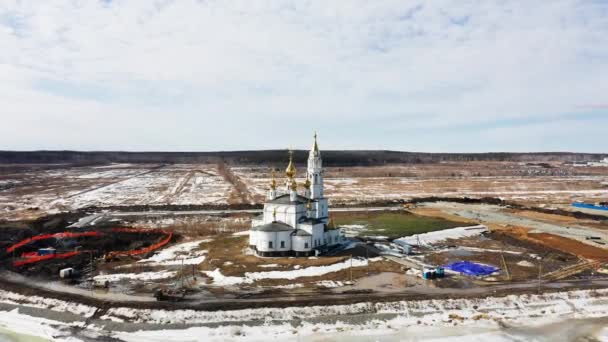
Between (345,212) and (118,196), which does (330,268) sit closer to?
(345,212)

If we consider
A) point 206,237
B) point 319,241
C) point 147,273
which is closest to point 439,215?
point 319,241

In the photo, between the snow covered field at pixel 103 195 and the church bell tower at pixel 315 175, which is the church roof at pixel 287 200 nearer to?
the church bell tower at pixel 315 175

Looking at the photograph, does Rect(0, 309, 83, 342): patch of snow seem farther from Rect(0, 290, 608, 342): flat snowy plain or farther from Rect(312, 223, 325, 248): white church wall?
Rect(312, 223, 325, 248): white church wall

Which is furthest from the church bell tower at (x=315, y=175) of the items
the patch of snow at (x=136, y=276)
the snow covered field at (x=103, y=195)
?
the snow covered field at (x=103, y=195)

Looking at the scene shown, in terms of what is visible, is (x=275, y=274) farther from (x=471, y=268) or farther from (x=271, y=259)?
(x=471, y=268)

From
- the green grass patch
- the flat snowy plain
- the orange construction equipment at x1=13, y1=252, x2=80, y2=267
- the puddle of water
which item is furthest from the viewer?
the green grass patch

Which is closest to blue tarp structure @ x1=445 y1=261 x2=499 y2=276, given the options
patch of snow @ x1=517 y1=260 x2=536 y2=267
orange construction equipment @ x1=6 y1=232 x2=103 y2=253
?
patch of snow @ x1=517 y1=260 x2=536 y2=267
